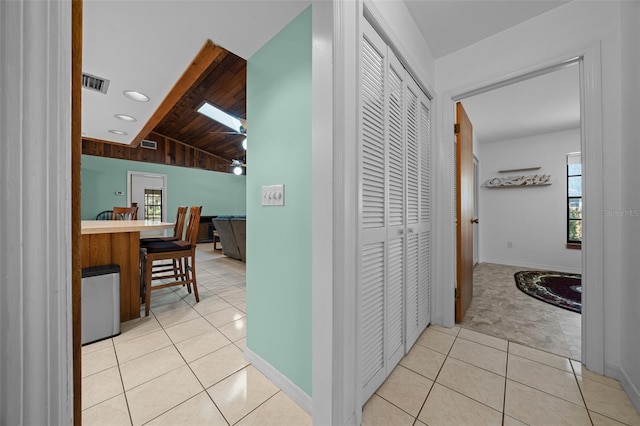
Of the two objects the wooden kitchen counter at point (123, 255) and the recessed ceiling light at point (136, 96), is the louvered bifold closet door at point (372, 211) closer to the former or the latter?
the wooden kitchen counter at point (123, 255)

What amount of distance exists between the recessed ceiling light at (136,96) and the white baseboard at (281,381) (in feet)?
9.84

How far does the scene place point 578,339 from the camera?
185 centimetres

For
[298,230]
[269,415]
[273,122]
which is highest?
[273,122]

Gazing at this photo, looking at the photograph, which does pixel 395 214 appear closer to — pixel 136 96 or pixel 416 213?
pixel 416 213

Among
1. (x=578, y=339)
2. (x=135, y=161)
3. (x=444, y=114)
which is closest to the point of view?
(x=578, y=339)

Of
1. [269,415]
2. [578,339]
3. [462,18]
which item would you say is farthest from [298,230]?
[578,339]

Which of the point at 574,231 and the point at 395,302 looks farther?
the point at 574,231

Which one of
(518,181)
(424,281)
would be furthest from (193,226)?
(518,181)

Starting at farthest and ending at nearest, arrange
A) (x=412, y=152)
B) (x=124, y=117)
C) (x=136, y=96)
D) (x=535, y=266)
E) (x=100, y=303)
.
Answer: (x=535, y=266) < (x=124, y=117) < (x=136, y=96) < (x=100, y=303) < (x=412, y=152)

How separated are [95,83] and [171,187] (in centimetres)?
493

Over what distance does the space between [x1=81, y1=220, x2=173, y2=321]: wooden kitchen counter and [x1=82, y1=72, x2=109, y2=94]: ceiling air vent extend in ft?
4.82

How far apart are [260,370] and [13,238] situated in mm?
1519

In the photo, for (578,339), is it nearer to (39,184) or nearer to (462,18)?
(462,18)

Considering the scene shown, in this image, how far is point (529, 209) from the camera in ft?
14.5
